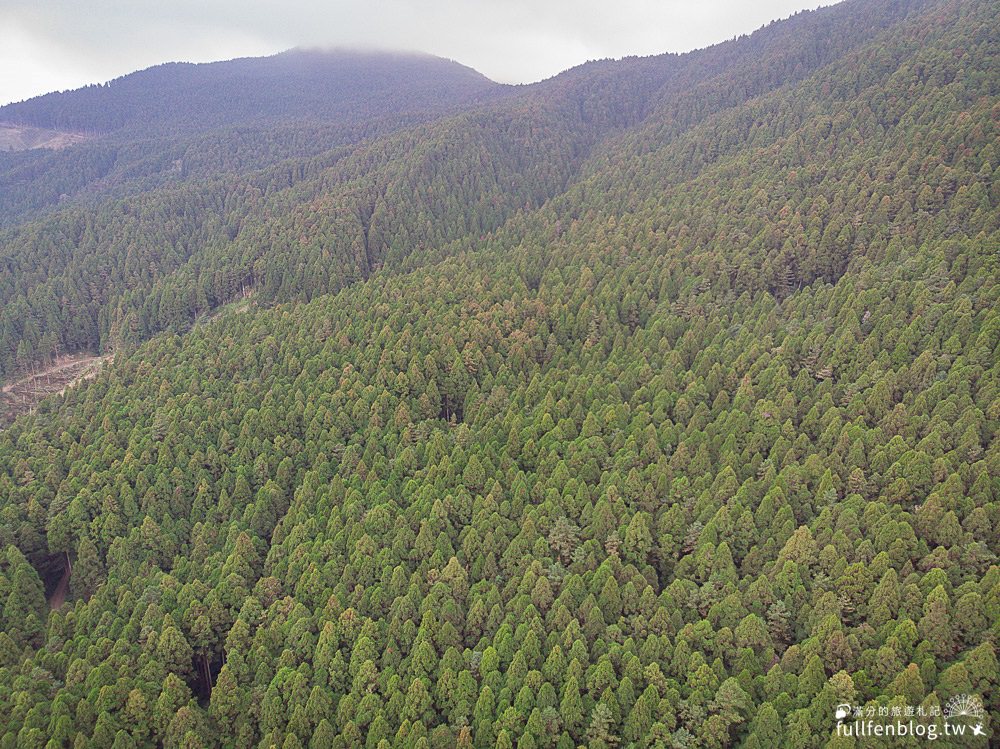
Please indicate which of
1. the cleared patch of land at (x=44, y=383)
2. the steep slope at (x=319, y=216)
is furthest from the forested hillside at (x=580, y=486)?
the steep slope at (x=319, y=216)

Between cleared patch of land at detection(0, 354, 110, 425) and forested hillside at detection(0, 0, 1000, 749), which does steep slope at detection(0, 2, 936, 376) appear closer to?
cleared patch of land at detection(0, 354, 110, 425)

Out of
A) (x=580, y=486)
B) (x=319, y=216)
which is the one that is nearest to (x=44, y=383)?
(x=319, y=216)

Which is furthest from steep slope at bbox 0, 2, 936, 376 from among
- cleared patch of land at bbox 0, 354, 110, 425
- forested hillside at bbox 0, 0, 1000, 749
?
forested hillside at bbox 0, 0, 1000, 749

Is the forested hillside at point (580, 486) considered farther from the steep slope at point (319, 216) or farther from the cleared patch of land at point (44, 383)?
the steep slope at point (319, 216)

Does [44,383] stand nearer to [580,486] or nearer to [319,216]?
[319,216]

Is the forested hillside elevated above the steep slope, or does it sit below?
below
